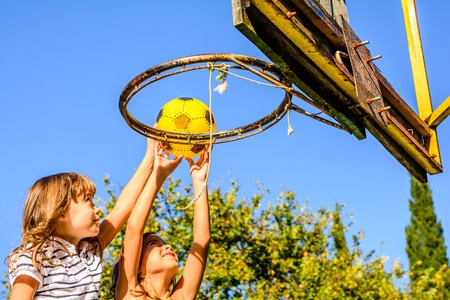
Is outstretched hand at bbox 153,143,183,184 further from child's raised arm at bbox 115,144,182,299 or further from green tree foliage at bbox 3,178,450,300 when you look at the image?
green tree foliage at bbox 3,178,450,300

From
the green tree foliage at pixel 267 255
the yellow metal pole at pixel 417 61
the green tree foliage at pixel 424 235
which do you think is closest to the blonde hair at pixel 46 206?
the yellow metal pole at pixel 417 61

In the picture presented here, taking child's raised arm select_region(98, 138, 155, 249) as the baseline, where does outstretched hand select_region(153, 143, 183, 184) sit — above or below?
above

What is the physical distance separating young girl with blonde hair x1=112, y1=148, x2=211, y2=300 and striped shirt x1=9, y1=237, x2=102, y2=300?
1.21ft

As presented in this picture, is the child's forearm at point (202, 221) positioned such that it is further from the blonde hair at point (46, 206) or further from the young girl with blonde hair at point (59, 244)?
the blonde hair at point (46, 206)

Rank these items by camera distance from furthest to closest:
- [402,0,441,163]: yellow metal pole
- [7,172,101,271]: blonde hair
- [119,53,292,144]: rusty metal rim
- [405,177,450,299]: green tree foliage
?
[405,177,450,299]: green tree foliage → [402,0,441,163]: yellow metal pole → [119,53,292,144]: rusty metal rim → [7,172,101,271]: blonde hair

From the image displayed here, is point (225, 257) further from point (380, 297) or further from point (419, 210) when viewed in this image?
point (419, 210)

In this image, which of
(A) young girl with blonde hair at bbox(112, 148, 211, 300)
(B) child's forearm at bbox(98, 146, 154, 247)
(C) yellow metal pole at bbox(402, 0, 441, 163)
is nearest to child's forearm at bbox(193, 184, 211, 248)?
(A) young girl with blonde hair at bbox(112, 148, 211, 300)

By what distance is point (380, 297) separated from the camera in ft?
48.6

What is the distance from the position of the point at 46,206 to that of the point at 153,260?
0.81 meters

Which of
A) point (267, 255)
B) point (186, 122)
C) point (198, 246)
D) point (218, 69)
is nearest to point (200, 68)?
point (218, 69)

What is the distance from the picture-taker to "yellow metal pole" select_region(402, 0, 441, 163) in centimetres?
542

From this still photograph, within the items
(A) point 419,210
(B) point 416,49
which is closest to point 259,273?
(B) point 416,49

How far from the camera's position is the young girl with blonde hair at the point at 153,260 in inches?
167

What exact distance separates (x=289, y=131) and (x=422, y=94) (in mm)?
1513
